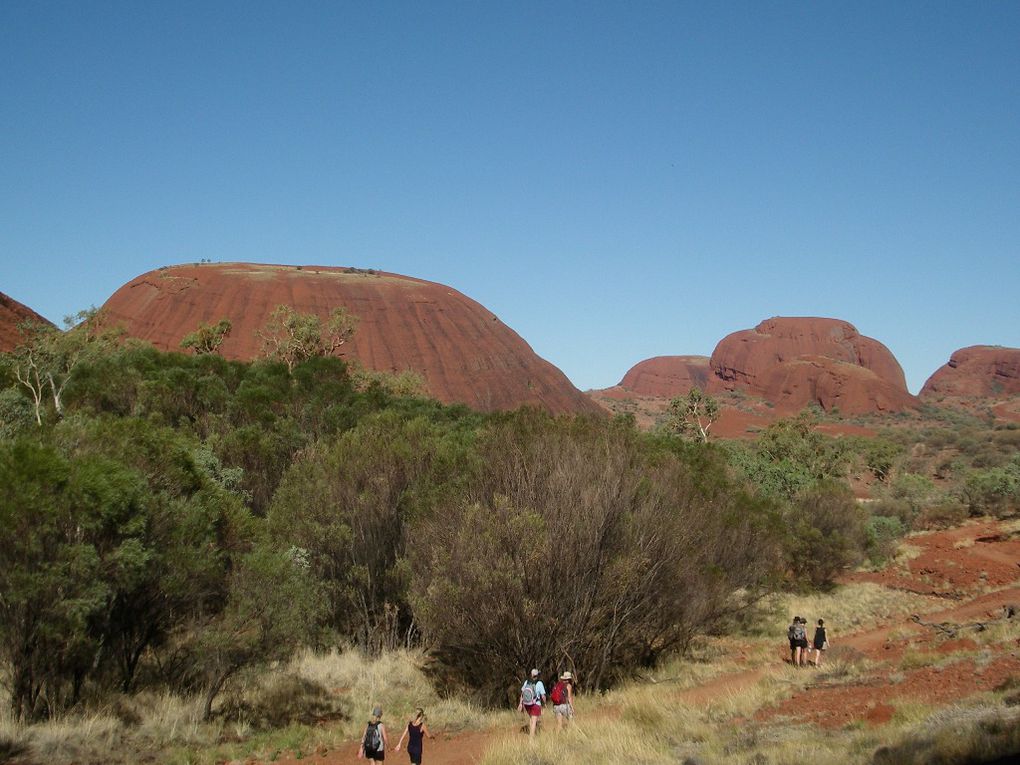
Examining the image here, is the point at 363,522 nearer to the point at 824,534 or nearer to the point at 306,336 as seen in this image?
the point at 824,534

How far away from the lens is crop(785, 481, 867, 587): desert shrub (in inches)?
1215

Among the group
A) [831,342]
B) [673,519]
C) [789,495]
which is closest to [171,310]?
[789,495]

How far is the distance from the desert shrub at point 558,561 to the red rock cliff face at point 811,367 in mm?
119782

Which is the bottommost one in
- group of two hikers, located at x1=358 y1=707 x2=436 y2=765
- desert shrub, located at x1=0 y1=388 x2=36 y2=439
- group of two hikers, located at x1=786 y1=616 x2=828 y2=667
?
group of two hikers, located at x1=786 y1=616 x2=828 y2=667

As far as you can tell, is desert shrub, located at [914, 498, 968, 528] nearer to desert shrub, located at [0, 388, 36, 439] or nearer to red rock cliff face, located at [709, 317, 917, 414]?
desert shrub, located at [0, 388, 36, 439]

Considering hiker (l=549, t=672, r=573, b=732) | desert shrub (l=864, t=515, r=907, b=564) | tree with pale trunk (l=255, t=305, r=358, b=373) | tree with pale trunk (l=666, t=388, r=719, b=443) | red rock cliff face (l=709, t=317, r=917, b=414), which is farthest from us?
red rock cliff face (l=709, t=317, r=917, b=414)

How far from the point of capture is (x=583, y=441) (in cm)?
1736

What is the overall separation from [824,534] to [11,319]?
2251 inches

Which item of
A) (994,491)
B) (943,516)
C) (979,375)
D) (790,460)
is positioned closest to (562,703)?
(943,516)

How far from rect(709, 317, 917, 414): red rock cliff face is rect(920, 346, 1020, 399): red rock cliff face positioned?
8365 millimetres

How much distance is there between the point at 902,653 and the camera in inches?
693

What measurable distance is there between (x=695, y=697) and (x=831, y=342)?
533 ft

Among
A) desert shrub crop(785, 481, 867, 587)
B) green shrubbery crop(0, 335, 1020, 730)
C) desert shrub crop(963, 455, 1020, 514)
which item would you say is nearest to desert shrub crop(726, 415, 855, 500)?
desert shrub crop(785, 481, 867, 587)

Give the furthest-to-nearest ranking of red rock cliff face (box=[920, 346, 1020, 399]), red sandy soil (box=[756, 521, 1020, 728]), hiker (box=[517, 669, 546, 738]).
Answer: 1. red rock cliff face (box=[920, 346, 1020, 399])
2. hiker (box=[517, 669, 546, 738])
3. red sandy soil (box=[756, 521, 1020, 728])
